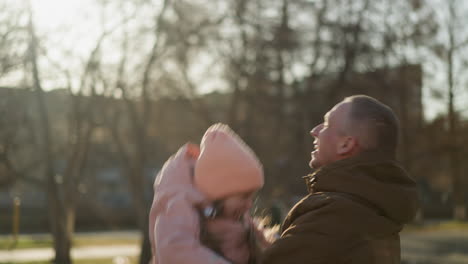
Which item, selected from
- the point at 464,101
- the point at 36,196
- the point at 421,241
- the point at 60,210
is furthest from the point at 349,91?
the point at 36,196

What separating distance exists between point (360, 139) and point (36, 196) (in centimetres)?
5079

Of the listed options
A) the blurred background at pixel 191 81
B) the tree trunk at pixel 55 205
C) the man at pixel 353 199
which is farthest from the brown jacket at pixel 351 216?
the tree trunk at pixel 55 205

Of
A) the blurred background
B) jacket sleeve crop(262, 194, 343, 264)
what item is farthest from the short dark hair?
the blurred background

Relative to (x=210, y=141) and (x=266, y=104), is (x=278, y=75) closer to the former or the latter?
(x=266, y=104)

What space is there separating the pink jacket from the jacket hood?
1.21 ft

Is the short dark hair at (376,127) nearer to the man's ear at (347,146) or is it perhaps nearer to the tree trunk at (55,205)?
the man's ear at (347,146)

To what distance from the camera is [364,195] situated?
6.60 feet

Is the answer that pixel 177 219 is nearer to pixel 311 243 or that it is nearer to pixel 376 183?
pixel 311 243

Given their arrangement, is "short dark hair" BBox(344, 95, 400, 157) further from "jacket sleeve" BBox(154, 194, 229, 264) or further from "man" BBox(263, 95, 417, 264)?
"jacket sleeve" BBox(154, 194, 229, 264)

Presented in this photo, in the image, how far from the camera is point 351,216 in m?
1.97

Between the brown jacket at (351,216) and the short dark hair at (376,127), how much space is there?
4 cm

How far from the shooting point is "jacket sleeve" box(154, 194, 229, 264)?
1.91 m

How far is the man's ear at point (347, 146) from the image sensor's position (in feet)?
6.93

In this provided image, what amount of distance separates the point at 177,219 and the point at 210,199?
120 mm
